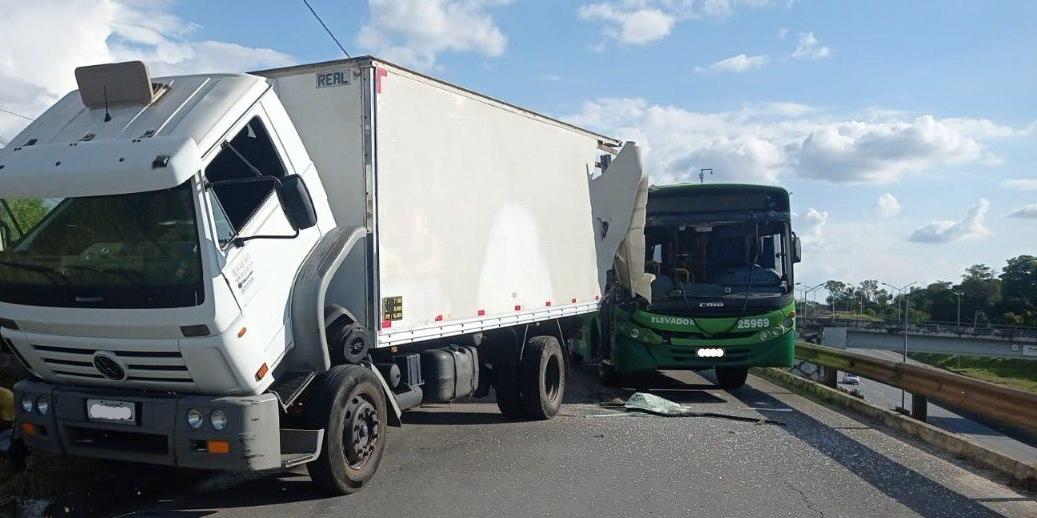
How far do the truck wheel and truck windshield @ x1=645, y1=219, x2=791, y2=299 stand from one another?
254cm

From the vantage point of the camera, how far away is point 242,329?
16.8 feet

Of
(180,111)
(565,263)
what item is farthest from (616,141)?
(180,111)

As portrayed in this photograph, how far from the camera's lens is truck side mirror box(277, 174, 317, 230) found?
209 inches

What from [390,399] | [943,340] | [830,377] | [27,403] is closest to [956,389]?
[830,377]

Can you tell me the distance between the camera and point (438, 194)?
7.27m

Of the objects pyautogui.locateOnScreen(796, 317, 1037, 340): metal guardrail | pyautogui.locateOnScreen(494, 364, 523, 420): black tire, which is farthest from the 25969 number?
pyautogui.locateOnScreen(796, 317, 1037, 340): metal guardrail

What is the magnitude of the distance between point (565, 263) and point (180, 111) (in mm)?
5671

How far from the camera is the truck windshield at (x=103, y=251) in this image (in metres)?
5.01

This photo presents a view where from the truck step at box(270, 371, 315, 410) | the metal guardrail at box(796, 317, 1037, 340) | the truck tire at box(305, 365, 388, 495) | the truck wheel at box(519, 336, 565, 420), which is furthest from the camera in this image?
the metal guardrail at box(796, 317, 1037, 340)

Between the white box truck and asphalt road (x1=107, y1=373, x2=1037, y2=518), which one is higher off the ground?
the white box truck

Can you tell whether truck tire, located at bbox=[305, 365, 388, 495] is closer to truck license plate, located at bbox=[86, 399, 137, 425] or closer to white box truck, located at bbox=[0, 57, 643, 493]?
white box truck, located at bbox=[0, 57, 643, 493]

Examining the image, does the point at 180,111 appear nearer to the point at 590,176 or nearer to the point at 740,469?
the point at 740,469

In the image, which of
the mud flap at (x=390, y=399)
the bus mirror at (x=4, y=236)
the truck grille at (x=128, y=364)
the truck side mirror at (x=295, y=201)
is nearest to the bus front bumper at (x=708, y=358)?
the mud flap at (x=390, y=399)

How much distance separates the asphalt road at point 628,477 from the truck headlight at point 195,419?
80 centimetres
